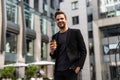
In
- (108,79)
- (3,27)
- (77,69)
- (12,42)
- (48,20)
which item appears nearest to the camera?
(77,69)

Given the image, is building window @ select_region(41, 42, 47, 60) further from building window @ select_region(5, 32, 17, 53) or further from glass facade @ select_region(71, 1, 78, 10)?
glass facade @ select_region(71, 1, 78, 10)

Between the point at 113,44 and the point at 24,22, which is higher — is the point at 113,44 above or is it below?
below

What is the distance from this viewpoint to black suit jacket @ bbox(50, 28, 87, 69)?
4.12m

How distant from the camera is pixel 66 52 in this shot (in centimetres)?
417

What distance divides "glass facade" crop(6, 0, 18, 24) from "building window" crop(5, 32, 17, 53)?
1351mm

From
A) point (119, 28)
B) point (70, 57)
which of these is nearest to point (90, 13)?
point (119, 28)

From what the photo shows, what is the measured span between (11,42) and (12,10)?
3001 millimetres

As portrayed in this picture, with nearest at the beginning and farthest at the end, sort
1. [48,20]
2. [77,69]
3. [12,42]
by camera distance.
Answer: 1. [77,69]
2. [12,42]
3. [48,20]

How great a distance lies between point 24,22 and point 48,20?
6.22 metres

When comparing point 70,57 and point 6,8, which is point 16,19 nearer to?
point 6,8

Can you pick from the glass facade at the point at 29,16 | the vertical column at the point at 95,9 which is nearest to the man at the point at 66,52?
the glass facade at the point at 29,16

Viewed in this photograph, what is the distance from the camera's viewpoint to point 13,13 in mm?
29625

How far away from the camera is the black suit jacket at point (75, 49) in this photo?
412 cm

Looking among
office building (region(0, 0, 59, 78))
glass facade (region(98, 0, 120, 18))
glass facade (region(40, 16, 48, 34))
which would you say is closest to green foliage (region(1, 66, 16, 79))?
office building (region(0, 0, 59, 78))
